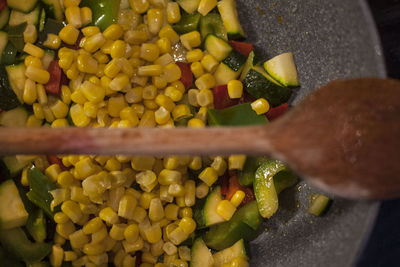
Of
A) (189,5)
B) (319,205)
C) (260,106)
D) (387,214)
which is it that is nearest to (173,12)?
(189,5)

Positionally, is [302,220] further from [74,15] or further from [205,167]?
[74,15]

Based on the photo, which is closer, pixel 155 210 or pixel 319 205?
pixel 319 205

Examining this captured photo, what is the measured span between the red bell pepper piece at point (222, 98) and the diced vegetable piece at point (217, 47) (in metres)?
0.15

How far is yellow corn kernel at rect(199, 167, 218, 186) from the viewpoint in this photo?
7.05ft

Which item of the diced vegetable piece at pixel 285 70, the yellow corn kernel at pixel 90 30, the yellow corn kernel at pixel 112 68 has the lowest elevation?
the diced vegetable piece at pixel 285 70

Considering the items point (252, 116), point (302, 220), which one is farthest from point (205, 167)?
point (302, 220)

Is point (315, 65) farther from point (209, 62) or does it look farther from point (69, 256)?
point (69, 256)

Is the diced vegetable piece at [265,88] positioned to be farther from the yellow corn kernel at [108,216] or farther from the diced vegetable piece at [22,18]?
the diced vegetable piece at [22,18]

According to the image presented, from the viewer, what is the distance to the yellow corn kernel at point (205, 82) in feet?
7.44

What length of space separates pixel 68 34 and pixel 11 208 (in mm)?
827

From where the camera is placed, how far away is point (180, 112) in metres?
2.28

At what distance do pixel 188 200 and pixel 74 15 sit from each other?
1.01 m

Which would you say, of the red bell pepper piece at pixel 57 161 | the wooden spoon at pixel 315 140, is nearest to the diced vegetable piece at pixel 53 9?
the red bell pepper piece at pixel 57 161

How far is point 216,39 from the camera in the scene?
7.47 ft
